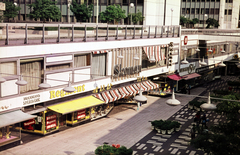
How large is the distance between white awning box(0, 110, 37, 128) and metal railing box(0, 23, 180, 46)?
15.9 ft

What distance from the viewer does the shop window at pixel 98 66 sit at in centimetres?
3017

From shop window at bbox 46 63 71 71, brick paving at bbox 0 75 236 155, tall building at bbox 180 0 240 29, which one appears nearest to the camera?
brick paving at bbox 0 75 236 155

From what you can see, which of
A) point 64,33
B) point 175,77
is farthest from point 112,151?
point 175,77

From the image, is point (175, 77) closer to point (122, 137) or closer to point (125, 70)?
point (125, 70)

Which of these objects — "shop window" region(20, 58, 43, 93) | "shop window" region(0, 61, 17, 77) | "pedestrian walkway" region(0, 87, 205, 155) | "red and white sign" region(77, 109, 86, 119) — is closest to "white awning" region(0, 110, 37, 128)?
"shop window" region(20, 58, 43, 93)

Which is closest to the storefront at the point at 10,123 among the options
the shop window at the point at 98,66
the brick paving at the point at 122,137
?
the brick paving at the point at 122,137

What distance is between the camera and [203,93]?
49.6m

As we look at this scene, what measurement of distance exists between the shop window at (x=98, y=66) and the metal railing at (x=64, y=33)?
68.3 inches

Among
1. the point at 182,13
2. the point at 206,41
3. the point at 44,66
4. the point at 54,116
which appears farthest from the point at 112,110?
the point at 182,13

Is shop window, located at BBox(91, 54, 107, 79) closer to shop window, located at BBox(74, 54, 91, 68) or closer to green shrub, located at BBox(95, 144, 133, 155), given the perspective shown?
shop window, located at BBox(74, 54, 91, 68)

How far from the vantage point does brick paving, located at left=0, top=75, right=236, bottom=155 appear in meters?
24.4

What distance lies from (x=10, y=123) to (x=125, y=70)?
1566 centimetres

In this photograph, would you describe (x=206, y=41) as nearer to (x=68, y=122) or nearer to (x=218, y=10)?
(x=68, y=122)

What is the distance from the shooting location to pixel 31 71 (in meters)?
24.0
